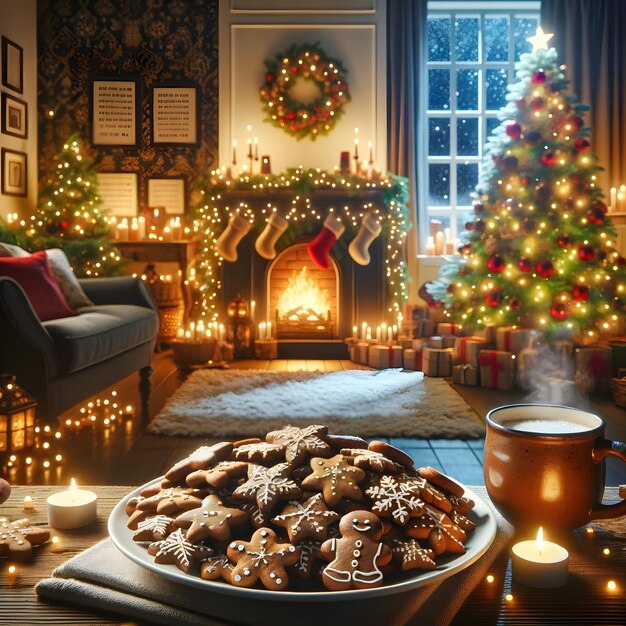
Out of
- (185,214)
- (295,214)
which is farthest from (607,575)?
(185,214)

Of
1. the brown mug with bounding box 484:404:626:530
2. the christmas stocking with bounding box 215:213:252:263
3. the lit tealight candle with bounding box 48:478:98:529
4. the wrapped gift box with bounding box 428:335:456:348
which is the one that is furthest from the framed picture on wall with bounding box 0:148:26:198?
the brown mug with bounding box 484:404:626:530

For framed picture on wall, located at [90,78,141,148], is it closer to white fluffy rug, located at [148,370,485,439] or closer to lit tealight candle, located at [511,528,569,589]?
white fluffy rug, located at [148,370,485,439]

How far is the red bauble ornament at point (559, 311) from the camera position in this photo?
4.57m

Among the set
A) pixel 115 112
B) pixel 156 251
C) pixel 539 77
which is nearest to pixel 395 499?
pixel 539 77

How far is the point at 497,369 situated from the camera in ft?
14.6

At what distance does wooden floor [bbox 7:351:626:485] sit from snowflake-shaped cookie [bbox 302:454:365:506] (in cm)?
192

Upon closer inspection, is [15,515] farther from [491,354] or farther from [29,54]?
[29,54]

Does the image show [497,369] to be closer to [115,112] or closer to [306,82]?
[306,82]

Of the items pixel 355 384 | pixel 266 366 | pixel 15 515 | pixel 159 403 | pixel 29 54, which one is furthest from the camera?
pixel 29 54

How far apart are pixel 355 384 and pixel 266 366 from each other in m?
1.07

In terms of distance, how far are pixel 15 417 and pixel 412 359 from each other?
311 cm

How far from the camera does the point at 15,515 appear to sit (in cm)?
95

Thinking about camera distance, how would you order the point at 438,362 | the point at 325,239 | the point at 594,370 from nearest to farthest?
the point at 594,370 < the point at 438,362 < the point at 325,239

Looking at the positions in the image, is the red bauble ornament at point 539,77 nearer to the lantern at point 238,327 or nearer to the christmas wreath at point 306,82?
the christmas wreath at point 306,82
